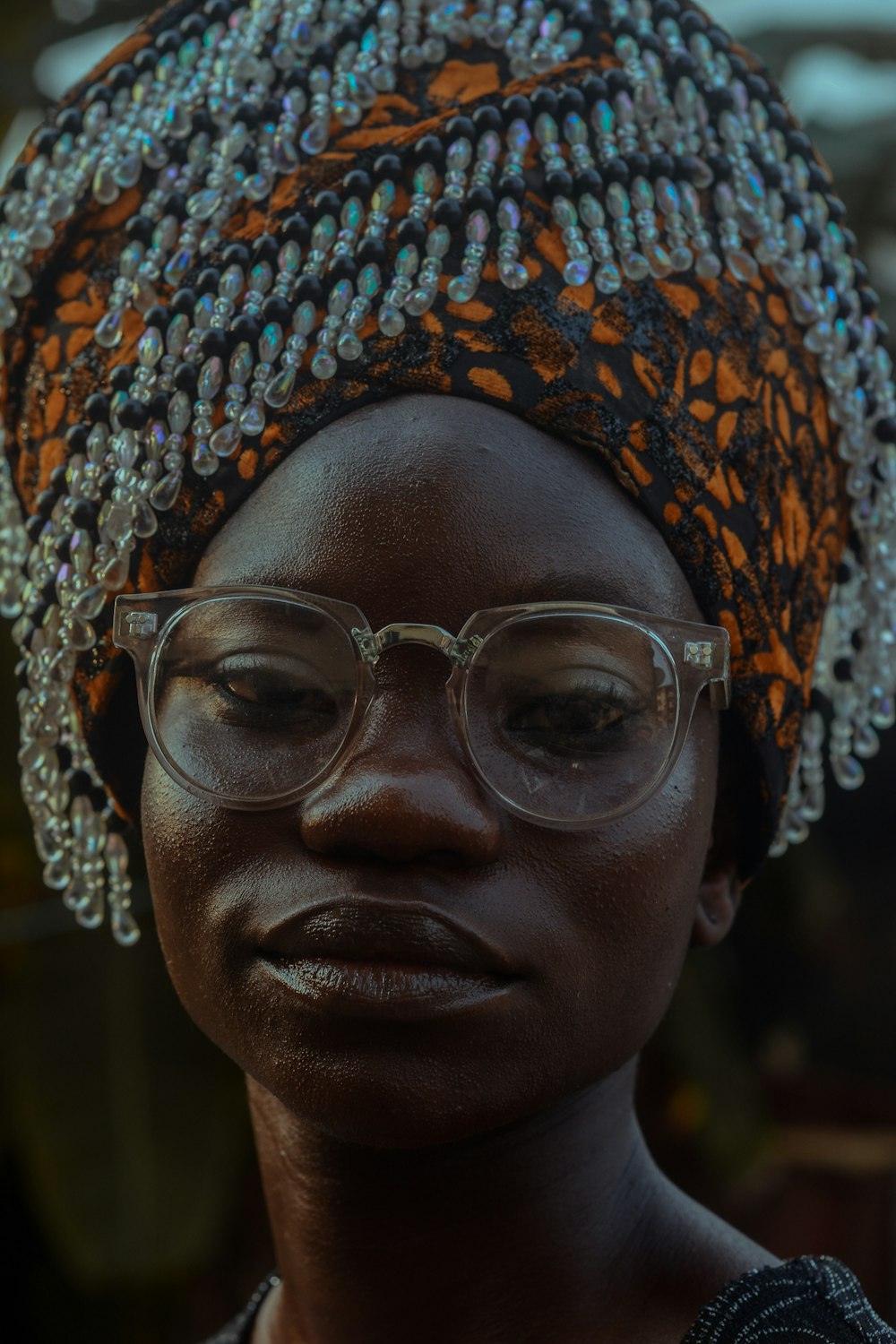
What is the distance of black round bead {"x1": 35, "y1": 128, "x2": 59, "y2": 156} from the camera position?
200cm

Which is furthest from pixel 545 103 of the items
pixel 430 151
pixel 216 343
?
pixel 216 343

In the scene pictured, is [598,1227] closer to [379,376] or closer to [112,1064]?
[379,376]

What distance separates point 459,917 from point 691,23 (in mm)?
1247

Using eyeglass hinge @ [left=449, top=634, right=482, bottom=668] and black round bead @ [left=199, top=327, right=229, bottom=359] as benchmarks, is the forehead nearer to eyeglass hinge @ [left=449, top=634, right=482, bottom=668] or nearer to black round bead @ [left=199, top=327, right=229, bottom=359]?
eyeglass hinge @ [left=449, top=634, right=482, bottom=668]

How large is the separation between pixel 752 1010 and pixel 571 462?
17.3ft

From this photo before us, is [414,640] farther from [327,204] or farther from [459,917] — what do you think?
[327,204]

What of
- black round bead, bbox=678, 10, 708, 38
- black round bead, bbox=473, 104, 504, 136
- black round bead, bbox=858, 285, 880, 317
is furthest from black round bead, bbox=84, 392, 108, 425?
black round bead, bbox=858, 285, 880, 317

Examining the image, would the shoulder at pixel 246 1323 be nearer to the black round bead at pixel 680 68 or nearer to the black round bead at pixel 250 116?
the black round bead at pixel 250 116

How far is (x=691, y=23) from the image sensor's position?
195cm

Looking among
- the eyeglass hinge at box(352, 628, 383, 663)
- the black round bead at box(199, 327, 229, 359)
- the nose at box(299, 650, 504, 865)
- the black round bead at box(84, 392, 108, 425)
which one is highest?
the black round bead at box(199, 327, 229, 359)

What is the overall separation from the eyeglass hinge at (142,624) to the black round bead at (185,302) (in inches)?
15.3

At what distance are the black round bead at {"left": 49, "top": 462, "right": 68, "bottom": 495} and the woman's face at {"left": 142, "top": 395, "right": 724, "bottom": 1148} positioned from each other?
0.34m

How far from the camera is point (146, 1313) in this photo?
14.9 ft

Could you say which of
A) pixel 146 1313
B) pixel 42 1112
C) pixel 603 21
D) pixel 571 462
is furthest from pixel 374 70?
pixel 146 1313
